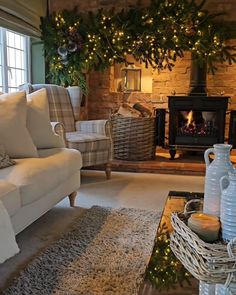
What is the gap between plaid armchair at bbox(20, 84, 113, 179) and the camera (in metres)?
3.71

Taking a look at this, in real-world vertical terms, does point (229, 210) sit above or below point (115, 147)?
above

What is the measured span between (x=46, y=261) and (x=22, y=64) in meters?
3.52

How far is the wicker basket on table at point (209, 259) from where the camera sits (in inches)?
38.3

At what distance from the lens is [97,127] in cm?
397

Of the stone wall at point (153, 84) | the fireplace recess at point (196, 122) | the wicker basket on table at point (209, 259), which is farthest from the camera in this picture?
the stone wall at point (153, 84)

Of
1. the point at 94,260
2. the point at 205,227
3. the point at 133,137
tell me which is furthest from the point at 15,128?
the point at 133,137

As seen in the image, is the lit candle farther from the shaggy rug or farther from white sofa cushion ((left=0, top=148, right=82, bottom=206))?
white sofa cushion ((left=0, top=148, right=82, bottom=206))

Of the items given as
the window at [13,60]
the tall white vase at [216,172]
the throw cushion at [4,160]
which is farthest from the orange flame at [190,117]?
the tall white vase at [216,172]

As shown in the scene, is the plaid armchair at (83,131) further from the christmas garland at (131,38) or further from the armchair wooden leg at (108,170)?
the christmas garland at (131,38)

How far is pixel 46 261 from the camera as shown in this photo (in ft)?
6.43

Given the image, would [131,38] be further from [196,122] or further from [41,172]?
[41,172]

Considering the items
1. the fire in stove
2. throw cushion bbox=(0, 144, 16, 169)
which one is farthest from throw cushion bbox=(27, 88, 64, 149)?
the fire in stove

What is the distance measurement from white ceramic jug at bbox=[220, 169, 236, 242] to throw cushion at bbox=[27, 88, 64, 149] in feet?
6.16

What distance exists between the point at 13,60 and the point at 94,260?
3.35 metres
